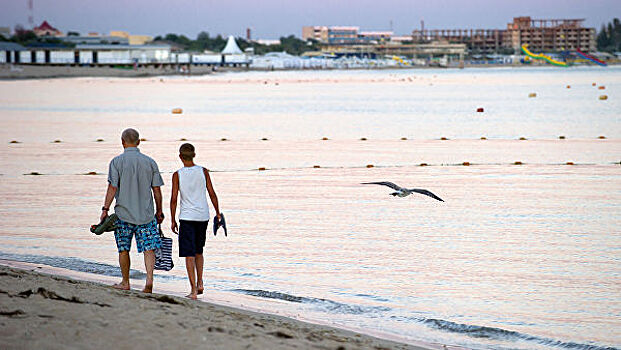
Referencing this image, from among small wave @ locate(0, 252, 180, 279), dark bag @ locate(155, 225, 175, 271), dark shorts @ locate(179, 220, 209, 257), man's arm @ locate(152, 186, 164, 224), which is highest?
man's arm @ locate(152, 186, 164, 224)

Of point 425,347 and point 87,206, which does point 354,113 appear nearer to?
point 87,206

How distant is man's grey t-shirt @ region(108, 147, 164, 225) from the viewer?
26.0 ft

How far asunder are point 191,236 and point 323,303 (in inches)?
58.9

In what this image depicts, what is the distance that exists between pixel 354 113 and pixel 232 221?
32.2m

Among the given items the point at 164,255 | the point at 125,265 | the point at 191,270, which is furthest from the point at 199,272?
the point at 125,265

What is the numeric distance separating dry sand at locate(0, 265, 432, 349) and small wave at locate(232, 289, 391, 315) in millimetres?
833

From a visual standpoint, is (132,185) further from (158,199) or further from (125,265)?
(125,265)

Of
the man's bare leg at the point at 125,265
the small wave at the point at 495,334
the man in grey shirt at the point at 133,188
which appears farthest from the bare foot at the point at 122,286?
the small wave at the point at 495,334

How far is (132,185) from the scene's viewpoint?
792 cm

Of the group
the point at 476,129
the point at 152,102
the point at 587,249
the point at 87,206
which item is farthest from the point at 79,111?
the point at 587,249

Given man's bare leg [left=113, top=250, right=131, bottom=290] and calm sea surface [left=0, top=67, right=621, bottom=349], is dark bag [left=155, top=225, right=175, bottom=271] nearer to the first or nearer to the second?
man's bare leg [left=113, top=250, right=131, bottom=290]

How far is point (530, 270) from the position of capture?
10148mm

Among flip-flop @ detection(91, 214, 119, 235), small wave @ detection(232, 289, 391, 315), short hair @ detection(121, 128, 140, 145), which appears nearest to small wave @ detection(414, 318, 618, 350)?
small wave @ detection(232, 289, 391, 315)

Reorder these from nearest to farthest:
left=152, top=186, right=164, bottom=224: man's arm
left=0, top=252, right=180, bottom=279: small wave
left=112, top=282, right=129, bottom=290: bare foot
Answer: left=152, top=186, right=164, bottom=224: man's arm, left=112, top=282, right=129, bottom=290: bare foot, left=0, top=252, right=180, bottom=279: small wave
